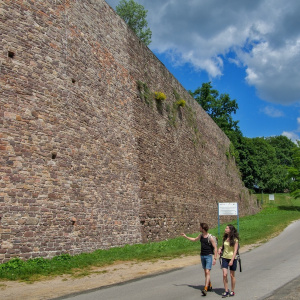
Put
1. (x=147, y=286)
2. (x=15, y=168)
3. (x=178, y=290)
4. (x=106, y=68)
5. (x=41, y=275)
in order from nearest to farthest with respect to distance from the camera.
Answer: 1. (x=178, y=290)
2. (x=147, y=286)
3. (x=41, y=275)
4. (x=15, y=168)
5. (x=106, y=68)

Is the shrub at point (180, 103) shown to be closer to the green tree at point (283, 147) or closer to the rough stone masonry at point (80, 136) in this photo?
the rough stone masonry at point (80, 136)

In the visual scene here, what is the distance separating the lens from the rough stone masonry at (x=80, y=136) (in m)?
10.2

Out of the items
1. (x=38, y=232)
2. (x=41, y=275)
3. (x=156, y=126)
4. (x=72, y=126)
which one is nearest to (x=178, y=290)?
(x=41, y=275)

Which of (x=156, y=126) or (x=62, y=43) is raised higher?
(x=62, y=43)

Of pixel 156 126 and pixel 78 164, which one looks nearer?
pixel 78 164

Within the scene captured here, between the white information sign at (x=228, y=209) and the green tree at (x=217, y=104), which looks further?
the green tree at (x=217, y=104)

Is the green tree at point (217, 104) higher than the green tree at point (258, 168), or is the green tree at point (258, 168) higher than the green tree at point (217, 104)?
the green tree at point (217, 104)

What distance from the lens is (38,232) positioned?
10320 millimetres

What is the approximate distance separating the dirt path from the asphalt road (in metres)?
0.37

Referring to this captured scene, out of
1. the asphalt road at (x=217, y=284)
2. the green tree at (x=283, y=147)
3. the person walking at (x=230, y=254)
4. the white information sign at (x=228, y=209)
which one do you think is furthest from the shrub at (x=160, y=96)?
the green tree at (x=283, y=147)

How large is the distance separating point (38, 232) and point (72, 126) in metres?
3.83

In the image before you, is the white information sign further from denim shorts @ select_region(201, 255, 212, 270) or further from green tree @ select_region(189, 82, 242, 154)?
green tree @ select_region(189, 82, 242, 154)

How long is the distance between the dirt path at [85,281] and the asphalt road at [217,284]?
1.21 ft

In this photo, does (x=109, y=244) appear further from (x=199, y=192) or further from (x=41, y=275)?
(x=199, y=192)
